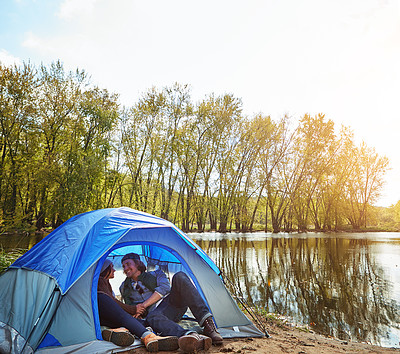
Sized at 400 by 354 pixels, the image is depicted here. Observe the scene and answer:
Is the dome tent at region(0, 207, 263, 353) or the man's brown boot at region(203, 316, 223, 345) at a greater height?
the dome tent at region(0, 207, 263, 353)

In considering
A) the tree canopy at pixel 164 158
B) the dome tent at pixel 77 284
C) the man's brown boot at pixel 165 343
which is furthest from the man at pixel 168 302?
the tree canopy at pixel 164 158

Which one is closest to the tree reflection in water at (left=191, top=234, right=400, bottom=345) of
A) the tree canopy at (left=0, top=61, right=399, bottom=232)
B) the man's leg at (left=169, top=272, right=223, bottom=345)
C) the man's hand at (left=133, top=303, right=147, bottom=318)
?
the man's leg at (left=169, top=272, right=223, bottom=345)

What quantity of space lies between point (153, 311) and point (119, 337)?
69 cm

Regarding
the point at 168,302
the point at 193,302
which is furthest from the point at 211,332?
the point at 168,302

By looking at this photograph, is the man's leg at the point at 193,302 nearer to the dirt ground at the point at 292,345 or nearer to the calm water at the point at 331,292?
the dirt ground at the point at 292,345

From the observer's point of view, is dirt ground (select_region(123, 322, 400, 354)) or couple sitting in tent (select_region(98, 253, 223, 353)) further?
dirt ground (select_region(123, 322, 400, 354))

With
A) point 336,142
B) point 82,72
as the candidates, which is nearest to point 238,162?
point 336,142

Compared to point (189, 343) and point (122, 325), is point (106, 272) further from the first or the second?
point (189, 343)

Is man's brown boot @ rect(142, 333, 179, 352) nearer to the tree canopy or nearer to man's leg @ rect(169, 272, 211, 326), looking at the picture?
man's leg @ rect(169, 272, 211, 326)

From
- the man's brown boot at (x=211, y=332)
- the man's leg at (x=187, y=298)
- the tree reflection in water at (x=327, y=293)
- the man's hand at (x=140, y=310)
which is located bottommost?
the tree reflection in water at (x=327, y=293)

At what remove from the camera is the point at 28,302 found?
367 cm

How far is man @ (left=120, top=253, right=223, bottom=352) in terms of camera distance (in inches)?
137

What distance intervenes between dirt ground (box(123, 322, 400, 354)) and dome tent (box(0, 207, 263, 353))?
0.26m

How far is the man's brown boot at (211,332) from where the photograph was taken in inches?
144
